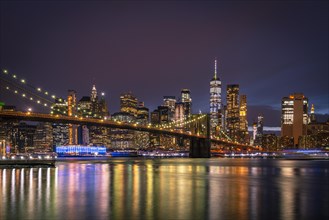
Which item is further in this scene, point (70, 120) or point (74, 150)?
point (74, 150)

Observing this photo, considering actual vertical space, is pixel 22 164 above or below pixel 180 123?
below

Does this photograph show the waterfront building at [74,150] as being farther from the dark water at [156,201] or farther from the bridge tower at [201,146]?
the dark water at [156,201]

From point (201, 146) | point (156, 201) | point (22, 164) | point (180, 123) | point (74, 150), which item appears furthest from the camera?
point (74, 150)

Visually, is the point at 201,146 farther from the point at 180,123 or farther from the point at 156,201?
the point at 156,201

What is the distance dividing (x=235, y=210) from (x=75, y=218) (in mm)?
6854

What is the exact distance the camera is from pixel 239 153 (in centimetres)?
16862

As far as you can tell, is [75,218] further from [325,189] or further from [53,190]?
[325,189]

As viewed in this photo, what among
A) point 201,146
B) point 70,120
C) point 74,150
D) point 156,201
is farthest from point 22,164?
point 74,150

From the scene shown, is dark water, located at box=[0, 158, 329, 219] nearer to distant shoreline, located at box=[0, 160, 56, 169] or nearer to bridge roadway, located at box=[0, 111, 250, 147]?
distant shoreline, located at box=[0, 160, 56, 169]

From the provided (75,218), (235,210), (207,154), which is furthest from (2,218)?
(207,154)

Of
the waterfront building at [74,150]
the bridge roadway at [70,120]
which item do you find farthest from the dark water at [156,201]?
the waterfront building at [74,150]

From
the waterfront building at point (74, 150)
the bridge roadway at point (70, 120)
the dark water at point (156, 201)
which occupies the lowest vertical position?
the waterfront building at point (74, 150)

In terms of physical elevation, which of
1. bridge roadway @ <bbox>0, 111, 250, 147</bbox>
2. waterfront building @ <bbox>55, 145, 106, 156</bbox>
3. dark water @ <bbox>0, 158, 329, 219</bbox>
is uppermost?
bridge roadway @ <bbox>0, 111, 250, 147</bbox>

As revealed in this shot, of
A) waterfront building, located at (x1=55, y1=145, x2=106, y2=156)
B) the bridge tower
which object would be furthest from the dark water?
waterfront building, located at (x1=55, y1=145, x2=106, y2=156)
